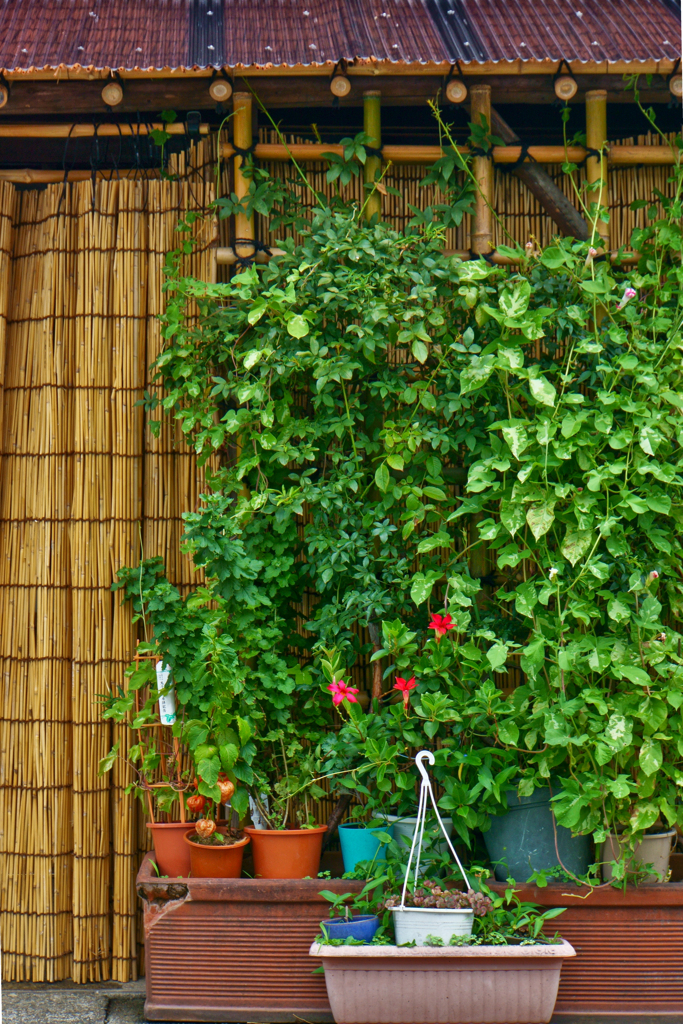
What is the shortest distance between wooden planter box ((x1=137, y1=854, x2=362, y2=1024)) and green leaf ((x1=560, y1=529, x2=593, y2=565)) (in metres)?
1.42

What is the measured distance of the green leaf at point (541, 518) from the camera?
10.4ft

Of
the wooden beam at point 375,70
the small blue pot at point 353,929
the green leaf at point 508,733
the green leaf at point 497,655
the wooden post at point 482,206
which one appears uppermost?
the wooden beam at point 375,70

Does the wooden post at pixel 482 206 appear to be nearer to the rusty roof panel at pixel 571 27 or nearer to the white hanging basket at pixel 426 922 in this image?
the rusty roof panel at pixel 571 27

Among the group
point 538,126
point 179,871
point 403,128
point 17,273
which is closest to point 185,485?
point 17,273

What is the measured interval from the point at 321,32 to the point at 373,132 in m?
0.44

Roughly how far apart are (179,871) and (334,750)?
0.79m

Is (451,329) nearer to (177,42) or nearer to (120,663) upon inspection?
(177,42)

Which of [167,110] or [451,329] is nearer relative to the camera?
[451,329]

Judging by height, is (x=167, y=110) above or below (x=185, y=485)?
above

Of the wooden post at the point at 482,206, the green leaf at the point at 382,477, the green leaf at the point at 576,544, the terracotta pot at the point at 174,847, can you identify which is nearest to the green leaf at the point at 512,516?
the green leaf at the point at 576,544

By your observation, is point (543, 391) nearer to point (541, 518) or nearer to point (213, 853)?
point (541, 518)

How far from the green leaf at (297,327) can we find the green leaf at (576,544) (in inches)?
48.5

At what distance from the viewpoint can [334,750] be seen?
3270 mm

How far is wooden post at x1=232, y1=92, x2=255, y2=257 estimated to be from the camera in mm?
3645
